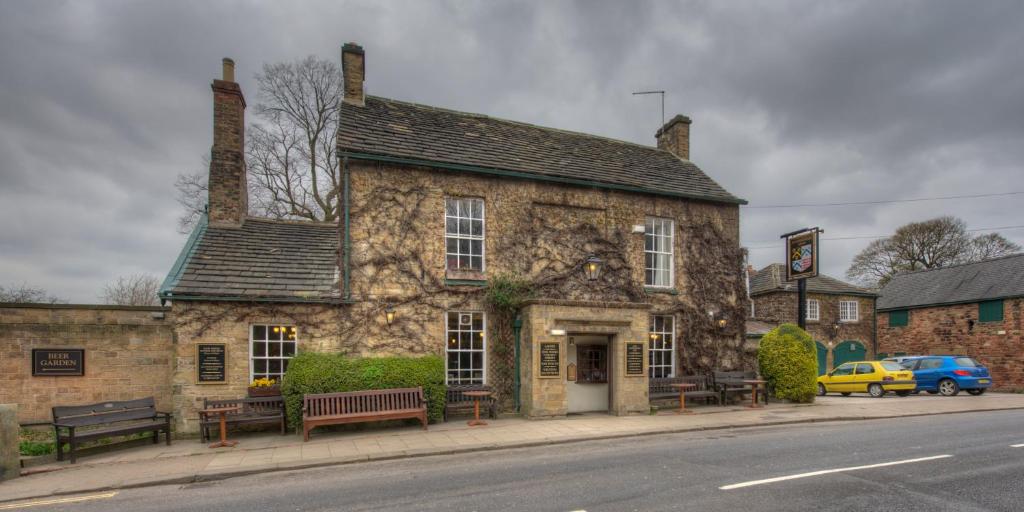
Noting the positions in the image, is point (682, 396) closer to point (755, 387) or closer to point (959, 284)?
point (755, 387)

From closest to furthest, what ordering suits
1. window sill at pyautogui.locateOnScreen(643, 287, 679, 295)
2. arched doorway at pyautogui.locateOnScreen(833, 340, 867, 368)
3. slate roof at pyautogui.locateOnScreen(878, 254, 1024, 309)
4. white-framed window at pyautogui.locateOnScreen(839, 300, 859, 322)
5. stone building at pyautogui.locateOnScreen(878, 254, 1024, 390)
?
window sill at pyautogui.locateOnScreen(643, 287, 679, 295), stone building at pyautogui.locateOnScreen(878, 254, 1024, 390), slate roof at pyautogui.locateOnScreen(878, 254, 1024, 309), arched doorway at pyautogui.locateOnScreen(833, 340, 867, 368), white-framed window at pyautogui.locateOnScreen(839, 300, 859, 322)

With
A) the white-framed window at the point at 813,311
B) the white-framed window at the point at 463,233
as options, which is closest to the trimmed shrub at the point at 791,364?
the white-framed window at the point at 463,233

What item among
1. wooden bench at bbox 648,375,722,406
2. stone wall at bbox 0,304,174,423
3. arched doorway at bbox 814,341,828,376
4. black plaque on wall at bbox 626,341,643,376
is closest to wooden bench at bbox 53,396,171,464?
stone wall at bbox 0,304,174,423

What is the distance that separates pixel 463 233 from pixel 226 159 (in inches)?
276

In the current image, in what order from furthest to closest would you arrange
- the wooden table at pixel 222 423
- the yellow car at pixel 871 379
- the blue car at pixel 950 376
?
the yellow car at pixel 871 379
the blue car at pixel 950 376
the wooden table at pixel 222 423

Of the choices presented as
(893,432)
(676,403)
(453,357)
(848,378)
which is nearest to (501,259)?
(453,357)

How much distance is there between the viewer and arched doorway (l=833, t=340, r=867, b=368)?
93.4 feet

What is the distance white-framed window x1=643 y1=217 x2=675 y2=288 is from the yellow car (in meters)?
9.85

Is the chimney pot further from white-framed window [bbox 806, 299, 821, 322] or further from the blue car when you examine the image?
white-framed window [bbox 806, 299, 821, 322]

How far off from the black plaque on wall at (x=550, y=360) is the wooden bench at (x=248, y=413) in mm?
5994

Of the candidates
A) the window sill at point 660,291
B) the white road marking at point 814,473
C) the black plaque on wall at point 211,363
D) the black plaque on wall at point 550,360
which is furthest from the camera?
the window sill at point 660,291

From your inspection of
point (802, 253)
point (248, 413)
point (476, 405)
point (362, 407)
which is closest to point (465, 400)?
point (476, 405)

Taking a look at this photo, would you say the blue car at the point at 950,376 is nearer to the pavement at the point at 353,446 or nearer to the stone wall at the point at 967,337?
the pavement at the point at 353,446

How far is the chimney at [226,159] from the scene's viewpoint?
13867 mm
